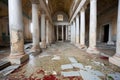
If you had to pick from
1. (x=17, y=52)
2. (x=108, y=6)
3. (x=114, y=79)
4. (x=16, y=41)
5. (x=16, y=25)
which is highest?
(x=108, y=6)

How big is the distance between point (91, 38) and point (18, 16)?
16.8 feet

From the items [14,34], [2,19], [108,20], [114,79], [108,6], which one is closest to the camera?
[114,79]

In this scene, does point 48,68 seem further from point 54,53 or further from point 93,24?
point 93,24

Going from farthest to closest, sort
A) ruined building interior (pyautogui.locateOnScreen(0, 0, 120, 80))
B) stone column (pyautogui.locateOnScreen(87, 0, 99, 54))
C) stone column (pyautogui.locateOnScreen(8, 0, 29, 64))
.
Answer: stone column (pyautogui.locateOnScreen(87, 0, 99, 54)), stone column (pyautogui.locateOnScreen(8, 0, 29, 64)), ruined building interior (pyautogui.locateOnScreen(0, 0, 120, 80))

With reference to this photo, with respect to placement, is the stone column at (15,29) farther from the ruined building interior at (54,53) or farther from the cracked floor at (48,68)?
the cracked floor at (48,68)

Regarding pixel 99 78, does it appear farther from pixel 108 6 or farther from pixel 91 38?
pixel 108 6

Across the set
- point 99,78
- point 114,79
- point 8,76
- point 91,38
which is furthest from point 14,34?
point 91,38

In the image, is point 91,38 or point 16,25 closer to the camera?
point 16,25

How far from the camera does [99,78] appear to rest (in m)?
2.68

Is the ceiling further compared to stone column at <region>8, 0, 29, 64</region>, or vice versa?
the ceiling

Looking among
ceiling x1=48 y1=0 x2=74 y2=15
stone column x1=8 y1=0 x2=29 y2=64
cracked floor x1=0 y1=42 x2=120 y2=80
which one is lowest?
cracked floor x1=0 y1=42 x2=120 y2=80

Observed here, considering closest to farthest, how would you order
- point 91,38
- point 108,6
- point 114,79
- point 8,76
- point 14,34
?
1. point 114,79
2. point 8,76
3. point 14,34
4. point 91,38
5. point 108,6

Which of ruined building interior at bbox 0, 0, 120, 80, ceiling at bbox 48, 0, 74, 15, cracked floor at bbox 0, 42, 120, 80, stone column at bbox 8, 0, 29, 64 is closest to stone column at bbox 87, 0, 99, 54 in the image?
ruined building interior at bbox 0, 0, 120, 80

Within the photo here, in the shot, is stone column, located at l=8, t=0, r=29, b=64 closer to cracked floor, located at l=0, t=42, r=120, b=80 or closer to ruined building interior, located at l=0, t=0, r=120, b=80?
ruined building interior, located at l=0, t=0, r=120, b=80
